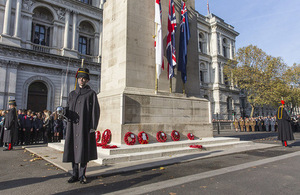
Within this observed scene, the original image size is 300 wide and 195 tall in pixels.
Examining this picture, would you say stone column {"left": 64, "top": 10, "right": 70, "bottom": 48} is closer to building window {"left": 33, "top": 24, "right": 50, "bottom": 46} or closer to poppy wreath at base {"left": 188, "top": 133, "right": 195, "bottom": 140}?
building window {"left": 33, "top": 24, "right": 50, "bottom": 46}

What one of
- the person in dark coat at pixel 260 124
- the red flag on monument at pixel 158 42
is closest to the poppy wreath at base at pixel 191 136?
the red flag on monument at pixel 158 42

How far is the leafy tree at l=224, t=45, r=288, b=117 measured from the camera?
2878 centimetres

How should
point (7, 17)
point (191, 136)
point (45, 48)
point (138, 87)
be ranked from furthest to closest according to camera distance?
point (45, 48)
point (7, 17)
point (191, 136)
point (138, 87)

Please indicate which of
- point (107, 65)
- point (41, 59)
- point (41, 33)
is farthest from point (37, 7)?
point (107, 65)

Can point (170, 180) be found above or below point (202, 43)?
below

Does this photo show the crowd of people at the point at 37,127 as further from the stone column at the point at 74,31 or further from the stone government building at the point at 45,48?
the stone column at the point at 74,31

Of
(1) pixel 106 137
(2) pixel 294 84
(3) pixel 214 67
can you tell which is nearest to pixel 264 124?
(2) pixel 294 84

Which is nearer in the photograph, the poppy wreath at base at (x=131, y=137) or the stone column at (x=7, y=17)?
the poppy wreath at base at (x=131, y=137)

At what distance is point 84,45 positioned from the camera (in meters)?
28.5

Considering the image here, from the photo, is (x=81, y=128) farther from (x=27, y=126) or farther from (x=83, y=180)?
(x=27, y=126)

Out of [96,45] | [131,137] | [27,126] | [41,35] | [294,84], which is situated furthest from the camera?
[294,84]

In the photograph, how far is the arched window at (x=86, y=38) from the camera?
92.2 ft

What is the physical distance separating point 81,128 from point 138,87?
4381mm

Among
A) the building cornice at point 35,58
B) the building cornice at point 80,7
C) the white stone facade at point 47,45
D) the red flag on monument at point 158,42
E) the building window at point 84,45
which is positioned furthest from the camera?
the building window at point 84,45
